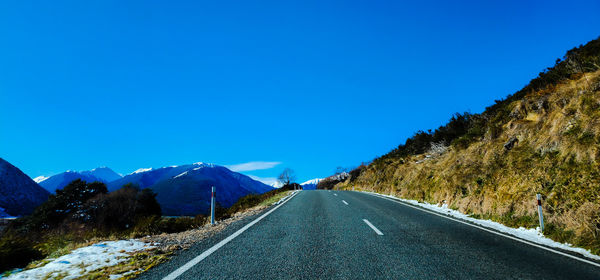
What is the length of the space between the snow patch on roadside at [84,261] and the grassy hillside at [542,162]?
8.52 meters

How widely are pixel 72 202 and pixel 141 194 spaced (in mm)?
7105

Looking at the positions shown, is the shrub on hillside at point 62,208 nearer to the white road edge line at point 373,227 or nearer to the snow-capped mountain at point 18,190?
the white road edge line at point 373,227

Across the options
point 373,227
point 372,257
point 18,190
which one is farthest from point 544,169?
point 18,190

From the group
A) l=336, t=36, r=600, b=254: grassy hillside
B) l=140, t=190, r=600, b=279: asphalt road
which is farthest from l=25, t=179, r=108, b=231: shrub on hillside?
l=336, t=36, r=600, b=254: grassy hillside

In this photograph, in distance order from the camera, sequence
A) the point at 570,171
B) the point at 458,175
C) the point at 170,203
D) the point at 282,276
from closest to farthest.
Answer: the point at 282,276
the point at 570,171
the point at 458,175
the point at 170,203

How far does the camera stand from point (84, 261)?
3850mm

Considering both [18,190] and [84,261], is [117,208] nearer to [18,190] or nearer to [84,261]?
[84,261]

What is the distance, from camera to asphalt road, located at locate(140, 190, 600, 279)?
3.48 m

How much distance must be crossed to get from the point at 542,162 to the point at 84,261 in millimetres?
12250

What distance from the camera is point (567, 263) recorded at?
4.23 meters

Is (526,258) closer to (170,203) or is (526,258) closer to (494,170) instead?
(494,170)

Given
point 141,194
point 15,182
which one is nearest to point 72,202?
point 141,194

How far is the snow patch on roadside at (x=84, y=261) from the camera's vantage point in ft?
11.1

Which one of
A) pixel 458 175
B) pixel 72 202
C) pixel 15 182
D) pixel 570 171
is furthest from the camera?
pixel 15 182
